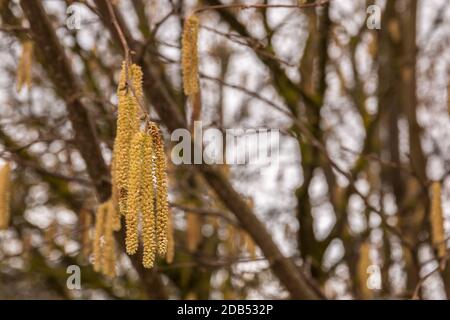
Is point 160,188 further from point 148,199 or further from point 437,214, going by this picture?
point 437,214

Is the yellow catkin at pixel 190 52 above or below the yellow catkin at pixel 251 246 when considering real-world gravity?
above

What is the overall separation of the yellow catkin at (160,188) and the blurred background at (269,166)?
180 centimetres

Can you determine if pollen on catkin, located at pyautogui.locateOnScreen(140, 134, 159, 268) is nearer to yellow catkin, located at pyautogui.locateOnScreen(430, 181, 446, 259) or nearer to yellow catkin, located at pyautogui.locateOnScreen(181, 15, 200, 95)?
yellow catkin, located at pyautogui.locateOnScreen(181, 15, 200, 95)

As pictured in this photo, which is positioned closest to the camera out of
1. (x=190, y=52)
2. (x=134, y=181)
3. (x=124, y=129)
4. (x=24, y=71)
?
(x=134, y=181)

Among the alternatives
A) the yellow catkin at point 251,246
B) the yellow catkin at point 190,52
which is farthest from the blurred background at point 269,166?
the yellow catkin at point 190,52

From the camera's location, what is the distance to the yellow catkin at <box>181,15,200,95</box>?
7.30 feet

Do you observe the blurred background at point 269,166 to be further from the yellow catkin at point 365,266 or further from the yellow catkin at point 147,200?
the yellow catkin at point 147,200

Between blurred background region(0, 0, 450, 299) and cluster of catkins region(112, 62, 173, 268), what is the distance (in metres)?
1.77

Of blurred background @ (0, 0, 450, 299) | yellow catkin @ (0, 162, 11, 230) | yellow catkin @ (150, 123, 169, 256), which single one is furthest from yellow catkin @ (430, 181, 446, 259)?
yellow catkin @ (0, 162, 11, 230)

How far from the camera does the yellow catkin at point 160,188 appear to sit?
1.61 metres

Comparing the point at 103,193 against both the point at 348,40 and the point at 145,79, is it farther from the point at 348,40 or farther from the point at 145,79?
the point at 348,40

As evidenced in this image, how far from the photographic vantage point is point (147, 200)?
62.7 inches

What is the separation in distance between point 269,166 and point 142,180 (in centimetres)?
389

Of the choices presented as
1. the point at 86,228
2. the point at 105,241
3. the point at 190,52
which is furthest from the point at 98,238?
the point at 86,228
